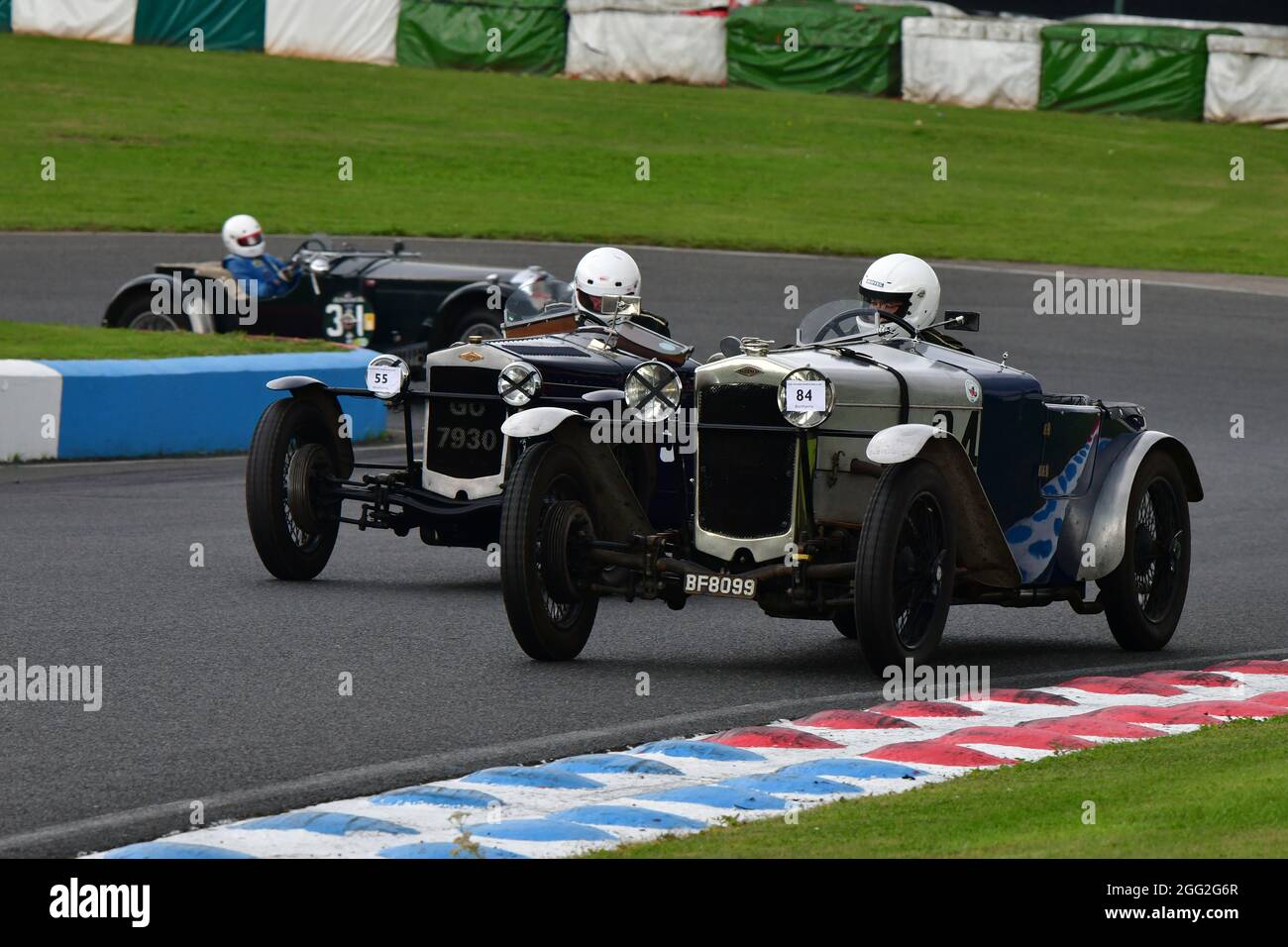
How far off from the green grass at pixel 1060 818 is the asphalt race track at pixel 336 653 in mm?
1239

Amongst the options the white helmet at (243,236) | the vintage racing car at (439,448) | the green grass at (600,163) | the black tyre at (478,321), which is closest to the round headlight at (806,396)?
the vintage racing car at (439,448)

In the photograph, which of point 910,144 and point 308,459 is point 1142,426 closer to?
point 308,459

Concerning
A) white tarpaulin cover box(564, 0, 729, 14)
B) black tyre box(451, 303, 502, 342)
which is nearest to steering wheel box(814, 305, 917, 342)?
black tyre box(451, 303, 502, 342)

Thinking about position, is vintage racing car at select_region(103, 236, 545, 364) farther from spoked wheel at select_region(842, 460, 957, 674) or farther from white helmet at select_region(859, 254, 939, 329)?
spoked wheel at select_region(842, 460, 957, 674)

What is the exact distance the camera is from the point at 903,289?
359 inches

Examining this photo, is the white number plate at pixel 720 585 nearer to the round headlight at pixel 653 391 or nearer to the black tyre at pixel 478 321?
the round headlight at pixel 653 391

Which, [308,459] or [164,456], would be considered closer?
[308,459]

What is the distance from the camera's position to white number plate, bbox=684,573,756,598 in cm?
822

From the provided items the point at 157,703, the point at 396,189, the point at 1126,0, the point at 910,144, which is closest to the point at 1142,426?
the point at 157,703

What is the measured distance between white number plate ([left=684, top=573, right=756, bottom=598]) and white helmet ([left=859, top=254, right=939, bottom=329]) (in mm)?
1518

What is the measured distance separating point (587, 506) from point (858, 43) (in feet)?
102

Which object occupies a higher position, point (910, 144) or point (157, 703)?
point (910, 144)

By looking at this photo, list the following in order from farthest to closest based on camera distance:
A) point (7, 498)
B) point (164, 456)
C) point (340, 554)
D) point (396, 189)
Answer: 1. point (396, 189)
2. point (164, 456)
3. point (7, 498)
4. point (340, 554)
